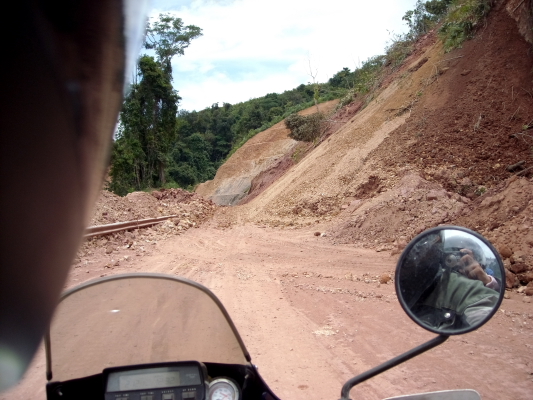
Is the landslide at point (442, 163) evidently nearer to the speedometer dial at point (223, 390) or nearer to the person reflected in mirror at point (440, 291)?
the person reflected in mirror at point (440, 291)

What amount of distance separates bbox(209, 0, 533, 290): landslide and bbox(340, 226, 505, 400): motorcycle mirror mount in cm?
585

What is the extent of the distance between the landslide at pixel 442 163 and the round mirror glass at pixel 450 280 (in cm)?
585

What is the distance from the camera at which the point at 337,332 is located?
5.54 meters

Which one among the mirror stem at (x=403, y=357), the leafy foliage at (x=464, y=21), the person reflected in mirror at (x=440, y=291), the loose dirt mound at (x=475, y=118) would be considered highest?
the leafy foliage at (x=464, y=21)

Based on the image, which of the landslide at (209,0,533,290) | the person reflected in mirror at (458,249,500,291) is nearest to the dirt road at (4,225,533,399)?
the person reflected in mirror at (458,249,500,291)

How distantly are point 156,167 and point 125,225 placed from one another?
24785 millimetres

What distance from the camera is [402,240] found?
11086 mm

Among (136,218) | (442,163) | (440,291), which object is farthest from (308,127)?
(440,291)

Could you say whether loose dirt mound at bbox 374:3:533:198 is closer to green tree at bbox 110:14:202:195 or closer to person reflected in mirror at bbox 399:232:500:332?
person reflected in mirror at bbox 399:232:500:332

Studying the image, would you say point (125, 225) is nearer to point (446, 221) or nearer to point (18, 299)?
point (446, 221)

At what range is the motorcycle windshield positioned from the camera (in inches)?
88.4

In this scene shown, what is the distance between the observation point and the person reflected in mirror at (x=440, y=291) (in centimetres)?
196

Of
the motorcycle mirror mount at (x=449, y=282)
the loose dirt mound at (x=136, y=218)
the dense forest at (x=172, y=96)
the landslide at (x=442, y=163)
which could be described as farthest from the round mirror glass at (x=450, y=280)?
the dense forest at (x=172, y=96)

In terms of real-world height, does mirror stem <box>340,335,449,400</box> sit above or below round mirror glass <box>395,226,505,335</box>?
below
